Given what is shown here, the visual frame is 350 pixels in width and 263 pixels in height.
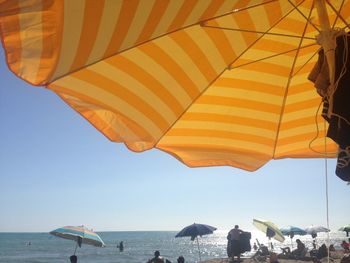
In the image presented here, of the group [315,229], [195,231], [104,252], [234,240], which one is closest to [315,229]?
[315,229]

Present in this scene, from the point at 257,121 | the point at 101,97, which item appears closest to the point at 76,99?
the point at 101,97

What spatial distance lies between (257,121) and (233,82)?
1.49 ft

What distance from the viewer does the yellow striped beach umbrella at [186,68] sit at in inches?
76.8

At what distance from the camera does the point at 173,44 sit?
269 cm

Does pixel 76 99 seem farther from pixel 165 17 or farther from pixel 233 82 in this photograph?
pixel 233 82

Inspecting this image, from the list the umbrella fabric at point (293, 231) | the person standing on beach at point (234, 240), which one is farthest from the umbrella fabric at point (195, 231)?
the umbrella fabric at point (293, 231)

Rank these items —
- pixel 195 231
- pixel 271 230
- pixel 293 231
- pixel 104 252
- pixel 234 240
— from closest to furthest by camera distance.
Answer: pixel 234 240 < pixel 195 231 < pixel 271 230 < pixel 293 231 < pixel 104 252

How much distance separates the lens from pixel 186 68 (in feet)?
9.42

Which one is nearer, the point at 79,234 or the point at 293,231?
the point at 79,234

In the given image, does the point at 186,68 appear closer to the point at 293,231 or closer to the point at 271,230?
the point at 271,230

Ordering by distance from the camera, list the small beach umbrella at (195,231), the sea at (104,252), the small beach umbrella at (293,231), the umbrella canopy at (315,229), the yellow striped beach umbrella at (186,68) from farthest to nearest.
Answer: the sea at (104,252) < the umbrella canopy at (315,229) < the small beach umbrella at (293,231) < the small beach umbrella at (195,231) < the yellow striped beach umbrella at (186,68)

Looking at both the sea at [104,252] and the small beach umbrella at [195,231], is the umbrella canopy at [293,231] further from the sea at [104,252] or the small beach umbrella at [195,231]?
the small beach umbrella at [195,231]

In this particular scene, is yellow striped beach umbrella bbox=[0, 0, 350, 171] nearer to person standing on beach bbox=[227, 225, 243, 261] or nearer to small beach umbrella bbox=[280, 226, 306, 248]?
person standing on beach bbox=[227, 225, 243, 261]

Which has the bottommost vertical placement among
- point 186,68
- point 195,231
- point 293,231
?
point 293,231
